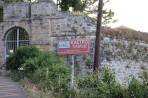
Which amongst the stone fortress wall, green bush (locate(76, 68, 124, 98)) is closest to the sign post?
green bush (locate(76, 68, 124, 98))

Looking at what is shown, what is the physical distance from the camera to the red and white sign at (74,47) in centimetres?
1252

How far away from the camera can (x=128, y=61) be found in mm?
24766

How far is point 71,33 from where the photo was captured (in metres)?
23.8

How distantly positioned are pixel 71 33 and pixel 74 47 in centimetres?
1118

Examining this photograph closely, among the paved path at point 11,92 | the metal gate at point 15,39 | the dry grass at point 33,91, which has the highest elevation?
the metal gate at point 15,39

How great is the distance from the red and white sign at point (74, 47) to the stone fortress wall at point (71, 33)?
10.0 m

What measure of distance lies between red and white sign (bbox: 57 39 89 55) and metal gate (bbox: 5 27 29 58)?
12.8 metres

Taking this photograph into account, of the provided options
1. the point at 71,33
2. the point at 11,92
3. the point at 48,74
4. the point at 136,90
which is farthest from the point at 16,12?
the point at 136,90

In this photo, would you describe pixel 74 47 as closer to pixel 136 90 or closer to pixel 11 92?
pixel 136 90

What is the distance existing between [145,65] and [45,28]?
8756 millimetres

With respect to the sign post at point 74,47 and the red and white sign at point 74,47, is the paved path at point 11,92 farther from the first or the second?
the red and white sign at point 74,47

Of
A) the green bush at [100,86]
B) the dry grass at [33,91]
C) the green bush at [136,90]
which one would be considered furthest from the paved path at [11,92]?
the green bush at [136,90]

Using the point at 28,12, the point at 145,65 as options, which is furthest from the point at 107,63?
the point at 28,12

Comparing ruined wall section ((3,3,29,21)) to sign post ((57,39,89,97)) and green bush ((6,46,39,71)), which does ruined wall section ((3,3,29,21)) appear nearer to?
green bush ((6,46,39,71))
